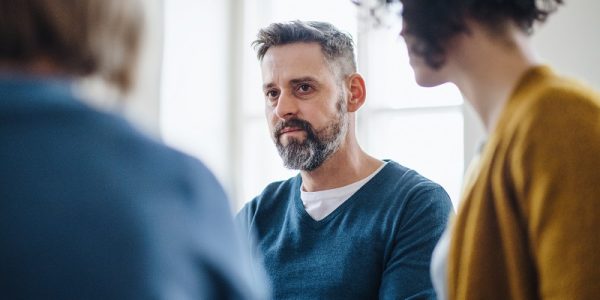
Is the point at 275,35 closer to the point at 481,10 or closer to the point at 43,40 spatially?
the point at 481,10

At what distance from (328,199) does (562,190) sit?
1118mm

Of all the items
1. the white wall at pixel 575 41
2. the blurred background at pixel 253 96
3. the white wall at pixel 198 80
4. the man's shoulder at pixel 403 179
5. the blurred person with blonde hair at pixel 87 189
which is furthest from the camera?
the white wall at pixel 198 80

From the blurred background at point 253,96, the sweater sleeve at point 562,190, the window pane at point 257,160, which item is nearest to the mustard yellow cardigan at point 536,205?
the sweater sleeve at point 562,190

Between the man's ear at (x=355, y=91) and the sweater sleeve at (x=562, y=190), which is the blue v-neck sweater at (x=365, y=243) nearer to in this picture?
the man's ear at (x=355, y=91)

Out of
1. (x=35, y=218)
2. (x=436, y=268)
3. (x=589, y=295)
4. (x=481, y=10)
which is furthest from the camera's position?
(x=436, y=268)

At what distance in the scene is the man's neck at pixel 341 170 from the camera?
1.98 m

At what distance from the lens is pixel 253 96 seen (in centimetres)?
392

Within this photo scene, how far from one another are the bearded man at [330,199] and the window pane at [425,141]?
1178mm

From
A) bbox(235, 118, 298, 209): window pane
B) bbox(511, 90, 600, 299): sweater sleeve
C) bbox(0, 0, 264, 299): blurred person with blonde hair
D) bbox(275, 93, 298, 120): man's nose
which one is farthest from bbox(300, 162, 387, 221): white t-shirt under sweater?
bbox(235, 118, 298, 209): window pane

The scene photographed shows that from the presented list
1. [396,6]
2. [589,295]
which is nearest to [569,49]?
[396,6]

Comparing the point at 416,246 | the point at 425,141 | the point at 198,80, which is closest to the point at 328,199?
the point at 416,246

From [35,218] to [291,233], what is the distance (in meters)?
1.37

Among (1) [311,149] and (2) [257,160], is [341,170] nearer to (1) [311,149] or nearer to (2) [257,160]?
(1) [311,149]

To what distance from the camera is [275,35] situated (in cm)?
213
